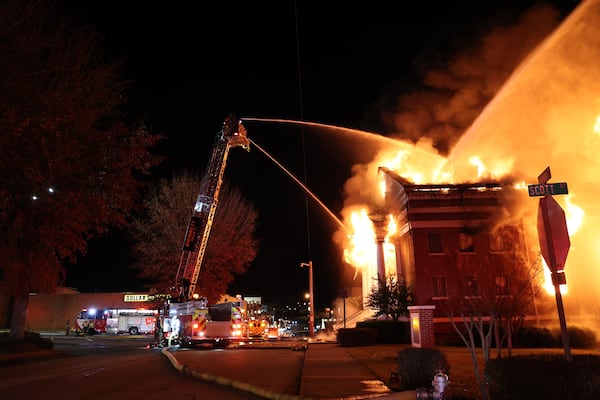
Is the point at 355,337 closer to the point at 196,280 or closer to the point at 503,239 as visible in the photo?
the point at 196,280

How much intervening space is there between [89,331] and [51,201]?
2802 centimetres

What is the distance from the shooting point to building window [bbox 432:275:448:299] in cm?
2298

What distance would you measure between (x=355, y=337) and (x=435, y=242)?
7.37 meters

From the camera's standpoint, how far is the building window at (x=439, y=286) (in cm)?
2298

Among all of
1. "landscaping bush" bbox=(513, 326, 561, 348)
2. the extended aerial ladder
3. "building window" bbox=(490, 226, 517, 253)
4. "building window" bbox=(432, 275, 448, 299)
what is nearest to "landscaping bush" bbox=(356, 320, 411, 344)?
"building window" bbox=(432, 275, 448, 299)

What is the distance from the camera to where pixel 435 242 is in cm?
2403

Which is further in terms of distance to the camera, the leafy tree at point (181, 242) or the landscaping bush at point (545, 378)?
the leafy tree at point (181, 242)

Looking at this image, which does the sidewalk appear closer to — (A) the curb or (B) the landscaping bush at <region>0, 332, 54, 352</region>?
(A) the curb

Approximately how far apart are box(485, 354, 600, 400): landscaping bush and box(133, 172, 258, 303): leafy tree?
28.6 meters

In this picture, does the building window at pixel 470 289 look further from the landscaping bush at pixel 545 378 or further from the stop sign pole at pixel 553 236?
the landscaping bush at pixel 545 378

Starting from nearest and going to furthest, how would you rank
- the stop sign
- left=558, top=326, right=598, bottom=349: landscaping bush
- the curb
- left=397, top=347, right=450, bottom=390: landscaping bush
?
the stop sign < left=397, top=347, right=450, bottom=390: landscaping bush < the curb < left=558, top=326, right=598, bottom=349: landscaping bush

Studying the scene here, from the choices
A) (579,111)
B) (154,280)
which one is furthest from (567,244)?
(154,280)

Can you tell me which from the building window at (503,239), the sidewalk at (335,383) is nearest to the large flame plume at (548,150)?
the building window at (503,239)

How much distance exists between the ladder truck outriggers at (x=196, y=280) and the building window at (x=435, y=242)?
33.4 feet
